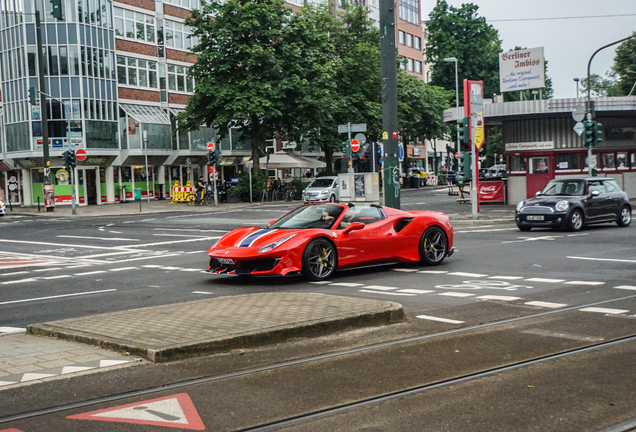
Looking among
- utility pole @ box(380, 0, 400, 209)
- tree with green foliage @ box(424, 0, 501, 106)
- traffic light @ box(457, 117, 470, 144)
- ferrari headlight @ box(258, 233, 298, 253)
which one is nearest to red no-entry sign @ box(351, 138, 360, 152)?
traffic light @ box(457, 117, 470, 144)

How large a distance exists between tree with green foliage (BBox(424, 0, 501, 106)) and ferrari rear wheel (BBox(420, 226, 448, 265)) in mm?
65352

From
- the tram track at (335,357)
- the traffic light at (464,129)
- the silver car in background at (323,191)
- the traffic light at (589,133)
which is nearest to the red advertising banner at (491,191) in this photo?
the traffic light at (589,133)

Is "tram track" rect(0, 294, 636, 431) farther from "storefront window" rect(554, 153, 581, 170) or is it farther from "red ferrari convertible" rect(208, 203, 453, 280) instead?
"storefront window" rect(554, 153, 581, 170)

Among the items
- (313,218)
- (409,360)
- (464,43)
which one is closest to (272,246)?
(313,218)

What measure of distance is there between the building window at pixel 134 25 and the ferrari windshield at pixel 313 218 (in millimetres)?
42696

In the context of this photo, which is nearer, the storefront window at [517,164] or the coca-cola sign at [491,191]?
the storefront window at [517,164]

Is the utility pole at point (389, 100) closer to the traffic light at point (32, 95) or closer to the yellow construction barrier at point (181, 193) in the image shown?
the yellow construction barrier at point (181, 193)

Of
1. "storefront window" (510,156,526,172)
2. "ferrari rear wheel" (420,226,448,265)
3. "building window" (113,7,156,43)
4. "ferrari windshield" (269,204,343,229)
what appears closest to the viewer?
"ferrari windshield" (269,204,343,229)

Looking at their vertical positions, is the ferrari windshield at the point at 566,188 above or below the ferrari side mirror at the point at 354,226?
above

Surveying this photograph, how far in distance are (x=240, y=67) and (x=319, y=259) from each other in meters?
36.9

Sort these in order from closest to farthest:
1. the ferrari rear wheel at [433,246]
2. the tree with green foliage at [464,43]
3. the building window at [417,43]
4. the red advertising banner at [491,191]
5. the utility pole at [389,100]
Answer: the ferrari rear wheel at [433,246]
the utility pole at [389,100]
the red advertising banner at [491,191]
the tree with green foliage at [464,43]
the building window at [417,43]

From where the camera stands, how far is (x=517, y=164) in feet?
117

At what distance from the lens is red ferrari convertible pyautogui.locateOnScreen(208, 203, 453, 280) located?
38.0 feet

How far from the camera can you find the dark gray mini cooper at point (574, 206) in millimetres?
20516
